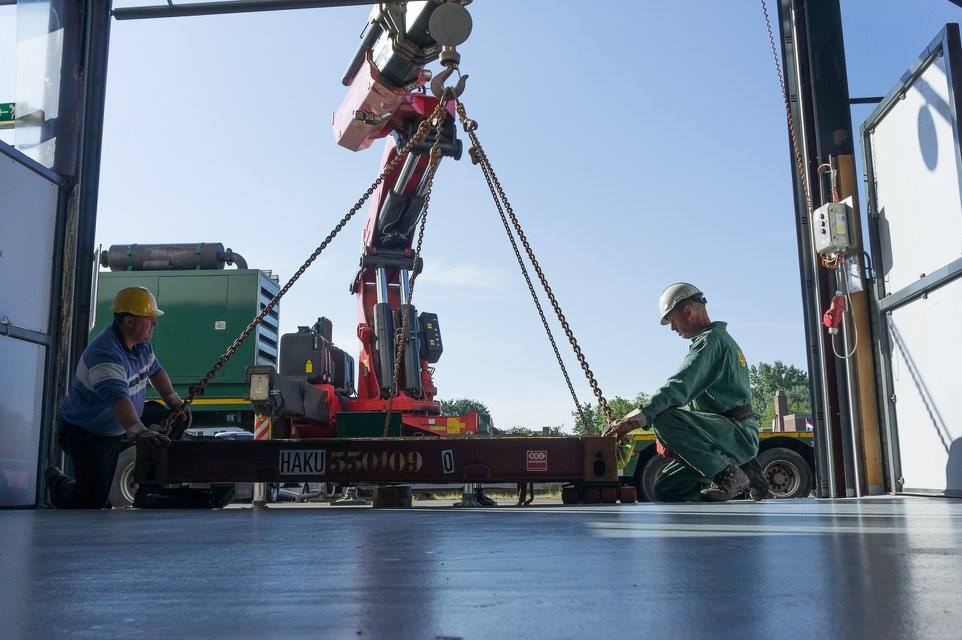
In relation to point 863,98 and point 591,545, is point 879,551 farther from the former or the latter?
point 863,98

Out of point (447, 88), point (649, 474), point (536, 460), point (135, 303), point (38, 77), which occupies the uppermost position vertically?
point (38, 77)

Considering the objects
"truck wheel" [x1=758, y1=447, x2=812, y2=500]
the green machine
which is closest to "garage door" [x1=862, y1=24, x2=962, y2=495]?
"truck wheel" [x1=758, y1=447, x2=812, y2=500]

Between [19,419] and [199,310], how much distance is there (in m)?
4.46

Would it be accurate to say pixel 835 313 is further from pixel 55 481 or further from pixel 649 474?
pixel 55 481

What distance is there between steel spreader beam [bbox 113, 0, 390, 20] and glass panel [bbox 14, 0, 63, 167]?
75 cm

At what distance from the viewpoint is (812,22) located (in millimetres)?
7387

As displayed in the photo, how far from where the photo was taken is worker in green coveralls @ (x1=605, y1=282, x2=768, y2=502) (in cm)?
551

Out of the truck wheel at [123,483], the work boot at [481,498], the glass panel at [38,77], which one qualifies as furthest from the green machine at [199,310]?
the glass panel at [38,77]

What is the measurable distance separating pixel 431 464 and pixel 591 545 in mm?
3134

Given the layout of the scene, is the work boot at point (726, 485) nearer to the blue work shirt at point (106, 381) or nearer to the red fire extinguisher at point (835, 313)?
the red fire extinguisher at point (835, 313)

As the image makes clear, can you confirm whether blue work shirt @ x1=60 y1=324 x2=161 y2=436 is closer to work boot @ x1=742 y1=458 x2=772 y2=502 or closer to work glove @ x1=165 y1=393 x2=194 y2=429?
work glove @ x1=165 y1=393 x2=194 y2=429

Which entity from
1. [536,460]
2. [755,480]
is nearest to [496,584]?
[536,460]

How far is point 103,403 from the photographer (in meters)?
5.73

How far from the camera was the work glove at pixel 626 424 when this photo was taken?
5.34 m
